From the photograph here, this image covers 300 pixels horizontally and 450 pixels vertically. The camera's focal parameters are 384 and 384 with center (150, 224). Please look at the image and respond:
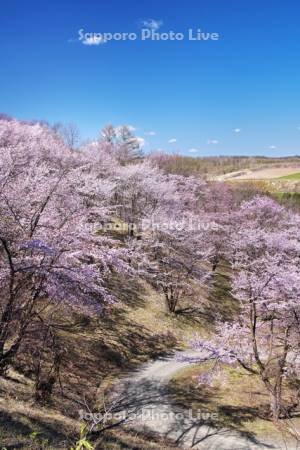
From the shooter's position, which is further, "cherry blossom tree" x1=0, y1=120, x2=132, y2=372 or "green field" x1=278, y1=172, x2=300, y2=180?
"green field" x1=278, y1=172, x2=300, y2=180

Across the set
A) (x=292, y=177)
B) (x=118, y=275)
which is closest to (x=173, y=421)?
(x=118, y=275)

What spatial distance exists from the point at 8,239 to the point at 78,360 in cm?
1036

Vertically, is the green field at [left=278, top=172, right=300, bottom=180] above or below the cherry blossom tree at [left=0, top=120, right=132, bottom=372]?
above

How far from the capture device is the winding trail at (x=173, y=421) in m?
12.5

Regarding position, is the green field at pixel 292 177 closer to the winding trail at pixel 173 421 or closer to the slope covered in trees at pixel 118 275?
the slope covered in trees at pixel 118 275

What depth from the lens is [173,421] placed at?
13.8 m

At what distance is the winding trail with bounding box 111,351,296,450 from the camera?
12.5 metres

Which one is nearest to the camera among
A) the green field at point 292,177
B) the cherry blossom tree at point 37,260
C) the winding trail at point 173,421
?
the cherry blossom tree at point 37,260

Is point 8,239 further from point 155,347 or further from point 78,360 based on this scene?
point 155,347

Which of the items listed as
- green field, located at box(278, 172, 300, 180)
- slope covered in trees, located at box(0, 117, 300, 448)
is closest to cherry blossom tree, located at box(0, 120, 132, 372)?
slope covered in trees, located at box(0, 117, 300, 448)

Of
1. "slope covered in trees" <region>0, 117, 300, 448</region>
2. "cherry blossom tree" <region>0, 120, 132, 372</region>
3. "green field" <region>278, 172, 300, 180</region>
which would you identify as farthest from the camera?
"green field" <region>278, 172, 300, 180</region>

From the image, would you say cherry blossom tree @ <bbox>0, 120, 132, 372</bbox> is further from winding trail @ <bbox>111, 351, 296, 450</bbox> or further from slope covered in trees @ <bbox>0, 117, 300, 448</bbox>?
winding trail @ <bbox>111, 351, 296, 450</bbox>

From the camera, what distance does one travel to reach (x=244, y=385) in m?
17.6

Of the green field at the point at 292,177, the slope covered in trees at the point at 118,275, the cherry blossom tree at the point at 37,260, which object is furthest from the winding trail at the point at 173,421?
the green field at the point at 292,177
